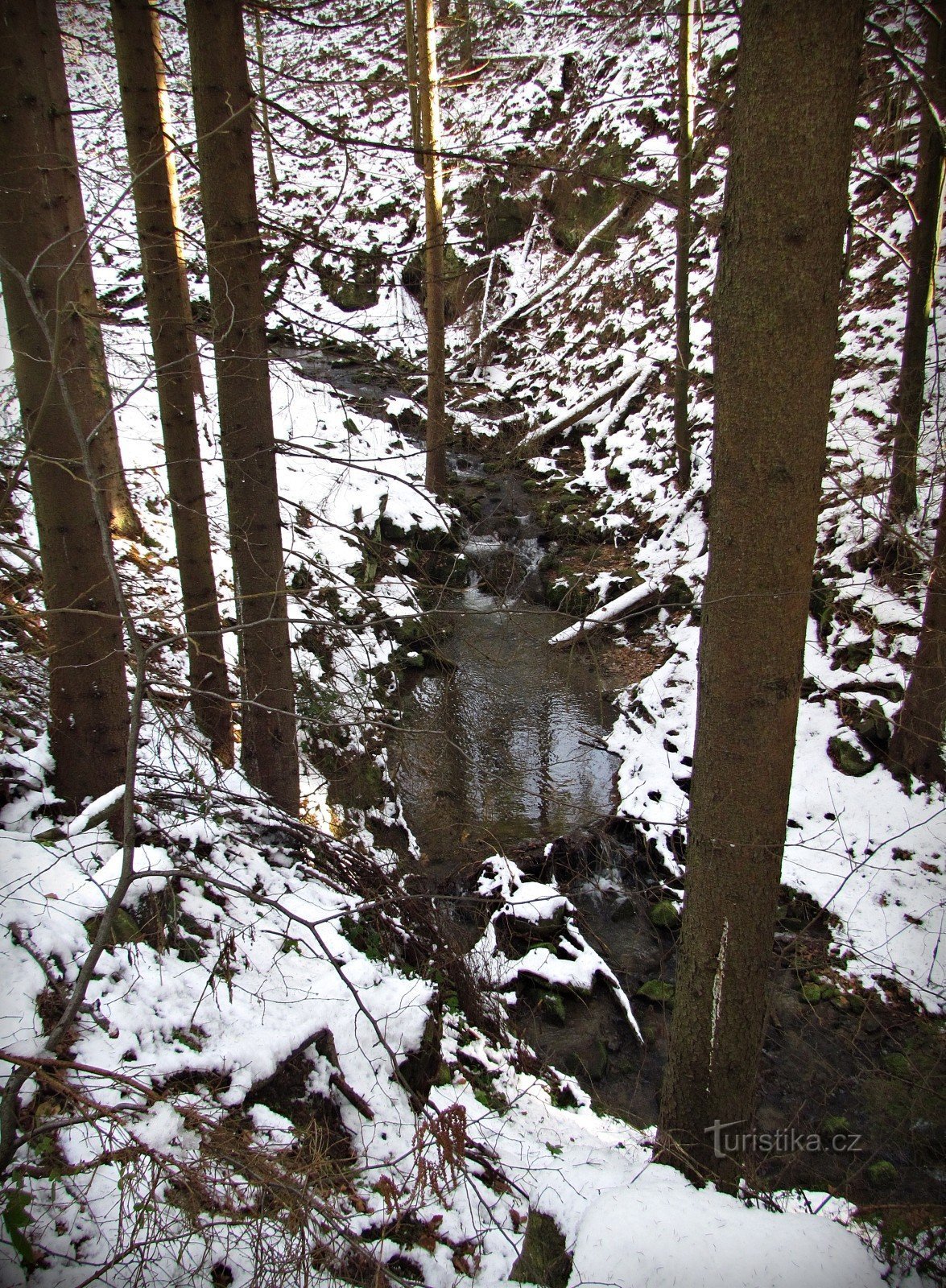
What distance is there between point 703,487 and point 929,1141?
7662 mm

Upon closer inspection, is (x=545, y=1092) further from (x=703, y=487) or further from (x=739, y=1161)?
(x=703, y=487)

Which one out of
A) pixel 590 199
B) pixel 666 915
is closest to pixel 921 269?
pixel 666 915

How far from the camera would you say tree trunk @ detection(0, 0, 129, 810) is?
2.53 m

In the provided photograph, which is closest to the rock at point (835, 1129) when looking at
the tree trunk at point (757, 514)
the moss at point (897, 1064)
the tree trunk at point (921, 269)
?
the moss at point (897, 1064)

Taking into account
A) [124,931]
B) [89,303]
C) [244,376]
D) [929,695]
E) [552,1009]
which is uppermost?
[89,303]

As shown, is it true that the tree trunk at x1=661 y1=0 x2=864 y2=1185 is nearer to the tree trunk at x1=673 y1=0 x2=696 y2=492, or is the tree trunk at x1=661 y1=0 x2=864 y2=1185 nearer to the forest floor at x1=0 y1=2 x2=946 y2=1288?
the forest floor at x1=0 y1=2 x2=946 y2=1288

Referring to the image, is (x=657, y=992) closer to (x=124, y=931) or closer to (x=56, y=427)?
(x=124, y=931)

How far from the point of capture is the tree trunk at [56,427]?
253cm

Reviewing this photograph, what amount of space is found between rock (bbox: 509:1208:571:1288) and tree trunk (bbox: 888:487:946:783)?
3829 millimetres

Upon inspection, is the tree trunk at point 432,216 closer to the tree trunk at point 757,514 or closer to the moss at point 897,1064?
the tree trunk at point 757,514

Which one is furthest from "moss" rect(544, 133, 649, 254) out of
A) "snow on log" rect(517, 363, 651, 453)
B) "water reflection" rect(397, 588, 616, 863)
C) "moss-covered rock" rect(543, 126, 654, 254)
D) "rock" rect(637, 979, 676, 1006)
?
"rock" rect(637, 979, 676, 1006)

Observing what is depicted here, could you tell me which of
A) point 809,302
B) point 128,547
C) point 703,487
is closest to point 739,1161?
point 809,302

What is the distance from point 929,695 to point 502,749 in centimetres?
379

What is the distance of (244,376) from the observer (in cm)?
322
